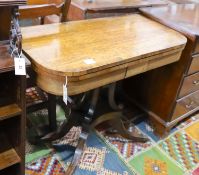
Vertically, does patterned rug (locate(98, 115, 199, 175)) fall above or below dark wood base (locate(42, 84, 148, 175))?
below

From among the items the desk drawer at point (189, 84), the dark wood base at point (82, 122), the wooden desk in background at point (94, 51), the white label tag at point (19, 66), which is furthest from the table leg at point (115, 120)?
the white label tag at point (19, 66)

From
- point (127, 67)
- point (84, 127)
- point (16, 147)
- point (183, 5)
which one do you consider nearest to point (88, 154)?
point (84, 127)

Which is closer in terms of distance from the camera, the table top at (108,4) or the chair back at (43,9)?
the chair back at (43,9)

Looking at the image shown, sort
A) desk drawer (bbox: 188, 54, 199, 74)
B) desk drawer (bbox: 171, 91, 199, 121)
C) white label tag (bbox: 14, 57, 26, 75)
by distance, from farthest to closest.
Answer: desk drawer (bbox: 171, 91, 199, 121) < desk drawer (bbox: 188, 54, 199, 74) < white label tag (bbox: 14, 57, 26, 75)

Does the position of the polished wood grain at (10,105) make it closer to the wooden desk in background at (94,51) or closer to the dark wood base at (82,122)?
the wooden desk in background at (94,51)

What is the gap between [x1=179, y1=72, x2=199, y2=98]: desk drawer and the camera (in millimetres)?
1676

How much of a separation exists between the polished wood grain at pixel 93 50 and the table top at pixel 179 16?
73mm

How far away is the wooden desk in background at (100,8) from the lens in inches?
61.1

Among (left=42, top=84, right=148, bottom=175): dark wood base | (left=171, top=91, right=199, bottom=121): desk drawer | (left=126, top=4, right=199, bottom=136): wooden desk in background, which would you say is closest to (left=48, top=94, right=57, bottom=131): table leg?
(left=42, top=84, right=148, bottom=175): dark wood base

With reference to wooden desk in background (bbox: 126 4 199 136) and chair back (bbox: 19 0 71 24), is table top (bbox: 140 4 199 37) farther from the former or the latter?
chair back (bbox: 19 0 71 24)

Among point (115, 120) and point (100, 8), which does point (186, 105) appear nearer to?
point (115, 120)

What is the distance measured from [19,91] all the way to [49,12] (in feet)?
1.99

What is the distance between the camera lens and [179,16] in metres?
1.76

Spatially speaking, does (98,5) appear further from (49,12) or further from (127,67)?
(127,67)
